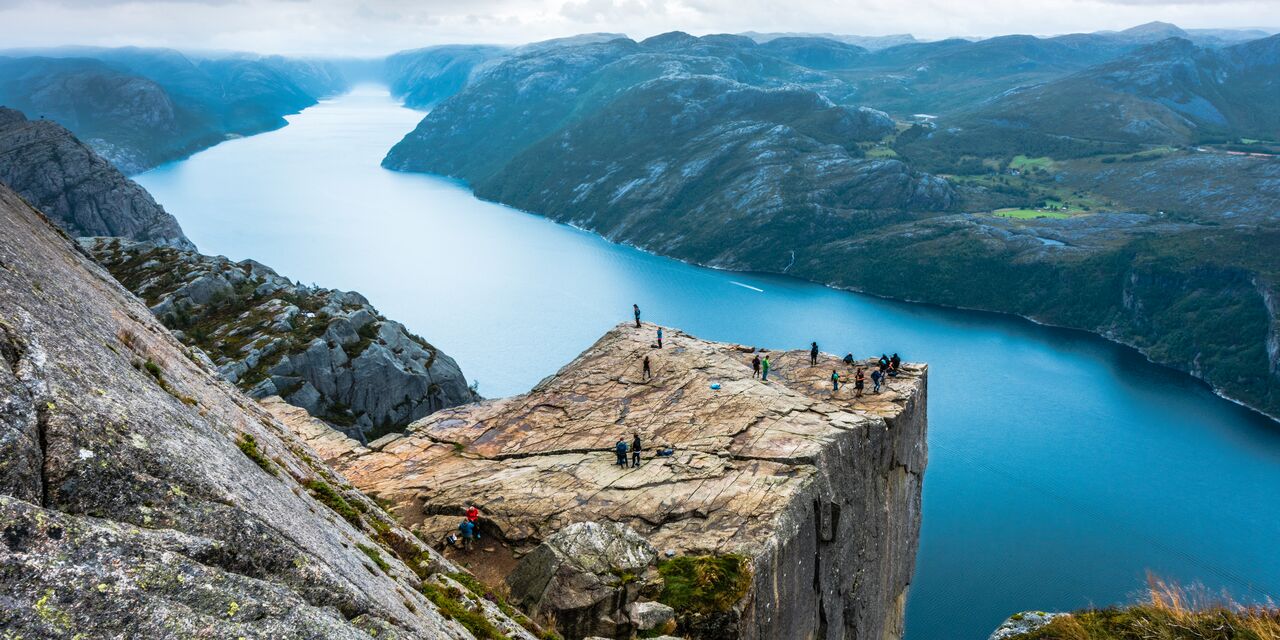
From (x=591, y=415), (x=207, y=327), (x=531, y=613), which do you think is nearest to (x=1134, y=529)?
(x=591, y=415)

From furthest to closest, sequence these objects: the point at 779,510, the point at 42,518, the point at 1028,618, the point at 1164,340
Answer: the point at 1164,340, the point at 779,510, the point at 1028,618, the point at 42,518

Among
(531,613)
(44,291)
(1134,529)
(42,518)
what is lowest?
(1134,529)

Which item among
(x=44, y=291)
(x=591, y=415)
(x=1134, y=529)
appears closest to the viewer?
(x=44, y=291)

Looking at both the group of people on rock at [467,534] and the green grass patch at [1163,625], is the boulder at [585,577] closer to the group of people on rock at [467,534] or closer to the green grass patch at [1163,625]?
the group of people on rock at [467,534]

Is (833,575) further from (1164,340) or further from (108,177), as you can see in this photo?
(1164,340)

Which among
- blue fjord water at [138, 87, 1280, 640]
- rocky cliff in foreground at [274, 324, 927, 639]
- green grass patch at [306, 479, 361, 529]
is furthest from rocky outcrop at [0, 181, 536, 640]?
blue fjord water at [138, 87, 1280, 640]

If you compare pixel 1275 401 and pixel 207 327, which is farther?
pixel 1275 401
